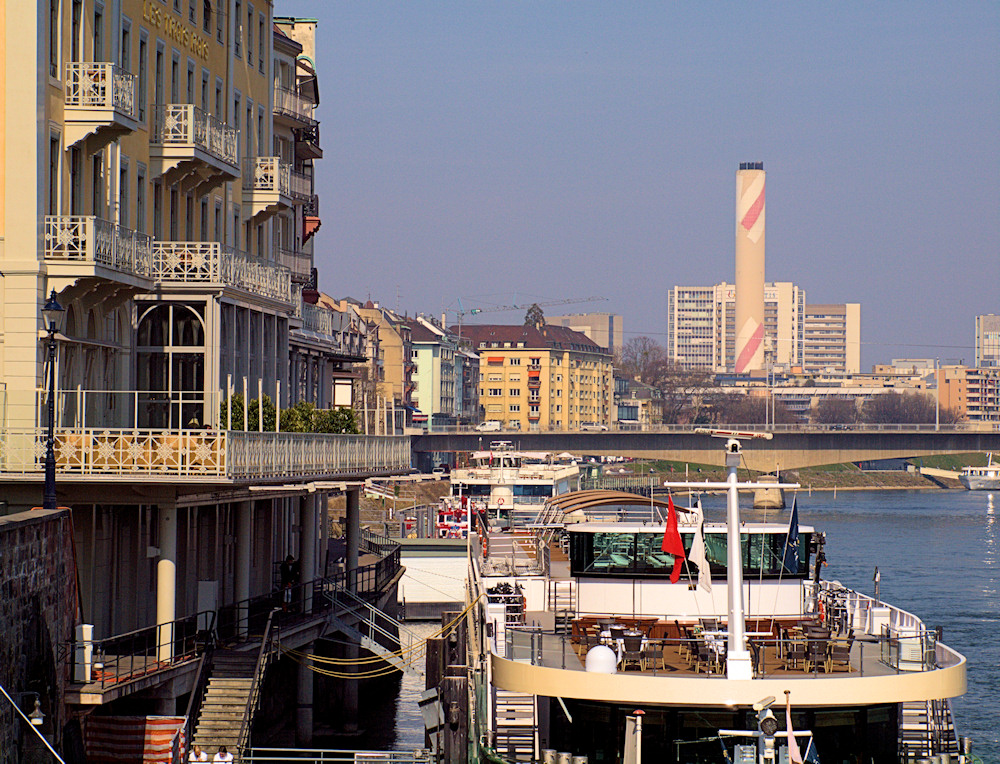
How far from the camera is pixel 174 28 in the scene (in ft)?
131

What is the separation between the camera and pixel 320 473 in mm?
37844

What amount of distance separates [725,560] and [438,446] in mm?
115563

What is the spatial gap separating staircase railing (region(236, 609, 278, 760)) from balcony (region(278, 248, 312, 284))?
1970 cm

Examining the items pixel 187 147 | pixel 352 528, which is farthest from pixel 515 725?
pixel 352 528

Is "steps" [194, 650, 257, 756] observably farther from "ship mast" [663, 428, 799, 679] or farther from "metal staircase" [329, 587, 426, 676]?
"ship mast" [663, 428, 799, 679]

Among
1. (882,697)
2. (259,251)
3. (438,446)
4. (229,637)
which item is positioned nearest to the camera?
(882,697)

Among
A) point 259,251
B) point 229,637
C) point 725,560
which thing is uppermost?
point 259,251

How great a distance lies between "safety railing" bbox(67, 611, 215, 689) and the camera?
29.1 m

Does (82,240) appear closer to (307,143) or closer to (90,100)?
(90,100)

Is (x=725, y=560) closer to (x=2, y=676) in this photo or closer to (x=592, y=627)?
(x=592, y=627)

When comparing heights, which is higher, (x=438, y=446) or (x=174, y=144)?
(x=174, y=144)

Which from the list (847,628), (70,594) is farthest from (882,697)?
(70,594)

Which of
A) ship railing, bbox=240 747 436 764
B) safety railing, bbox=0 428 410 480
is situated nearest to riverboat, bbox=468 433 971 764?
ship railing, bbox=240 747 436 764

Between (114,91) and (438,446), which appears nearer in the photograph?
(114,91)
